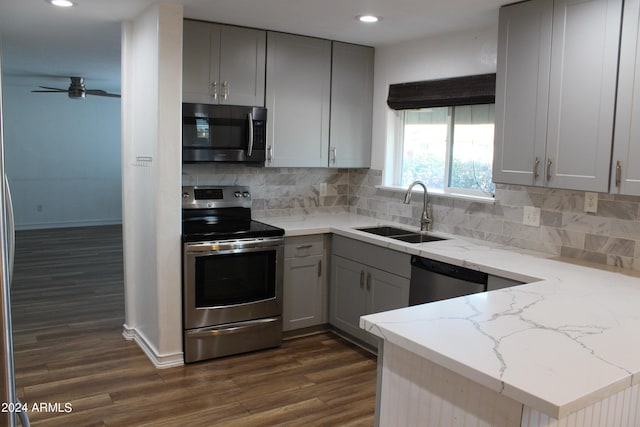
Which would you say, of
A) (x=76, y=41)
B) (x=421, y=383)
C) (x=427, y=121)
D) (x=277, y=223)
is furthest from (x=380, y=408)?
(x=76, y=41)

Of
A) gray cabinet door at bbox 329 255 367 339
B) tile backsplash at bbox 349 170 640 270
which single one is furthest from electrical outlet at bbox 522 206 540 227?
gray cabinet door at bbox 329 255 367 339

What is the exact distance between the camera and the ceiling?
3.25 m

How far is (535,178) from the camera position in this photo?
9.67 ft

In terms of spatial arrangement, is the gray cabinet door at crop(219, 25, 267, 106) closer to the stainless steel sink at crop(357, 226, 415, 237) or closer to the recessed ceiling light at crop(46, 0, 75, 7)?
the recessed ceiling light at crop(46, 0, 75, 7)

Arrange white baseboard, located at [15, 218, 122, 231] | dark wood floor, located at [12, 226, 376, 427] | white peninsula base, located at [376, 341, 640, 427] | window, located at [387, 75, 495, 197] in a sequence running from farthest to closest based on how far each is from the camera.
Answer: white baseboard, located at [15, 218, 122, 231] < window, located at [387, 75, 495, 197] < dark wood floor, located at [12, 226, 376, 427] < white peninsula base, located at [376, 341, 640, 427]

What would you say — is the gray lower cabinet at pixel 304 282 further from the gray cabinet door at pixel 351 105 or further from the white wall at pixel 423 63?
the white wall at pixel 423 63

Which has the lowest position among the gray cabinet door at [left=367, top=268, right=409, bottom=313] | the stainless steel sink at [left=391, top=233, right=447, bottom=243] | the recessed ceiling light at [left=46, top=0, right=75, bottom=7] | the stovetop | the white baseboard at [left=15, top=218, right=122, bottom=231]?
the white baseboard at [left=15, top=218, right=122, bottom=231]

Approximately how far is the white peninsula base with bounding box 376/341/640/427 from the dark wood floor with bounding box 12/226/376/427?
3.76 ft

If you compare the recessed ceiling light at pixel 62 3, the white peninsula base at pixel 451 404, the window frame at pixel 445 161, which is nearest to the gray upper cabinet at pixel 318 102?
the window frame at pixel 445 161

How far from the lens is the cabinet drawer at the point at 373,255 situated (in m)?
3.50

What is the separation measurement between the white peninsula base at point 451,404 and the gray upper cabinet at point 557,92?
1280mm

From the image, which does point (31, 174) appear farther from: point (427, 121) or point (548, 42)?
point (548, 42)

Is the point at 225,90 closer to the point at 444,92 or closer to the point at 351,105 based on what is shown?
the point at 351,105

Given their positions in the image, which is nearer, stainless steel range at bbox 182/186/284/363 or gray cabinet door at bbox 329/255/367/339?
stainless steel range at bbox 182/186/284/363
